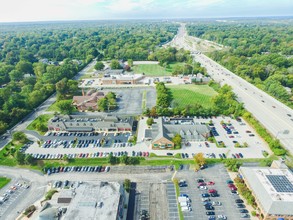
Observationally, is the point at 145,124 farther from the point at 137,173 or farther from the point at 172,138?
the point at 137,173

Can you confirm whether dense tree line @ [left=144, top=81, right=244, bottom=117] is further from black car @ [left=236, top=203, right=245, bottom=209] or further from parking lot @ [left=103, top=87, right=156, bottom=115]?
black car @ [left=236, top=203, right=245, bottom=209]

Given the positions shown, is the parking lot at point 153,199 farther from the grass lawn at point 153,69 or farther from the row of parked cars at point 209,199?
the grass lawn at point 153,69

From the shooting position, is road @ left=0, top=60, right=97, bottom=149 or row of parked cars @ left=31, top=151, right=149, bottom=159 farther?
road @ left=0, top=60, right=97, bottom=149

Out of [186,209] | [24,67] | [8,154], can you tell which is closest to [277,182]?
[186,209]

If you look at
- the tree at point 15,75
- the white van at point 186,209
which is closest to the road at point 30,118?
the tree at point 15,75

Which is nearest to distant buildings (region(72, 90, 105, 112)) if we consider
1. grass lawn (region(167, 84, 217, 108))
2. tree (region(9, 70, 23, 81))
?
grass lawn (region(167, 84, 217, 108))
